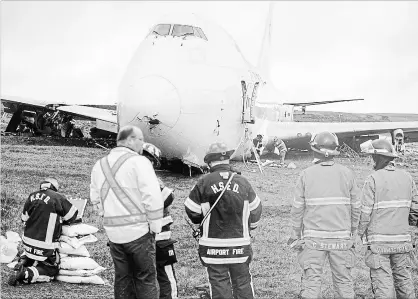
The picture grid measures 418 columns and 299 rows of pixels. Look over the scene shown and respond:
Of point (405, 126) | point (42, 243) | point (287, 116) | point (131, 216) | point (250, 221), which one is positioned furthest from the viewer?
point (287, 116)

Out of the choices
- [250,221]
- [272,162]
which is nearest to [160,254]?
[250,221]

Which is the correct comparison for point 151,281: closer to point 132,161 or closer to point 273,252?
point 132,161

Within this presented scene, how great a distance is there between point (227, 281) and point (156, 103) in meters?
7.45

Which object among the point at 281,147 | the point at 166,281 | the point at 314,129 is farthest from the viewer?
the point at 314,129

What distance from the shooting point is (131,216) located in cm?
512

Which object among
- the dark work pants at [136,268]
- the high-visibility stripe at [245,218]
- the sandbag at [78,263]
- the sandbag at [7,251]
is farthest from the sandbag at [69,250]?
→ the high-visibility stripe at [245,218]

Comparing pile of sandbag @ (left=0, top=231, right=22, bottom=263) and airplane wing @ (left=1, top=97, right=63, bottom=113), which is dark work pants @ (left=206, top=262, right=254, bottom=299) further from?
airplane wing @ (left=1, top=97, right=63, bottom=113)

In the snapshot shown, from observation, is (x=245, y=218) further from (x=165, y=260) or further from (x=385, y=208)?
(x=385, y=208)

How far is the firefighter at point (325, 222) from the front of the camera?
5625mm

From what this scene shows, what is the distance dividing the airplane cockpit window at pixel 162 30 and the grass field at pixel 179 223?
3.90 m

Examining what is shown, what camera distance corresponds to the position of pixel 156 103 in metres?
12.3

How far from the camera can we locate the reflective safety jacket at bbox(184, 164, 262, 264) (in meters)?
5.37

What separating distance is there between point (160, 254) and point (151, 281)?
0.56m

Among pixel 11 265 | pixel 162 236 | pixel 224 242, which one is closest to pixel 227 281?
pixel 224 242
